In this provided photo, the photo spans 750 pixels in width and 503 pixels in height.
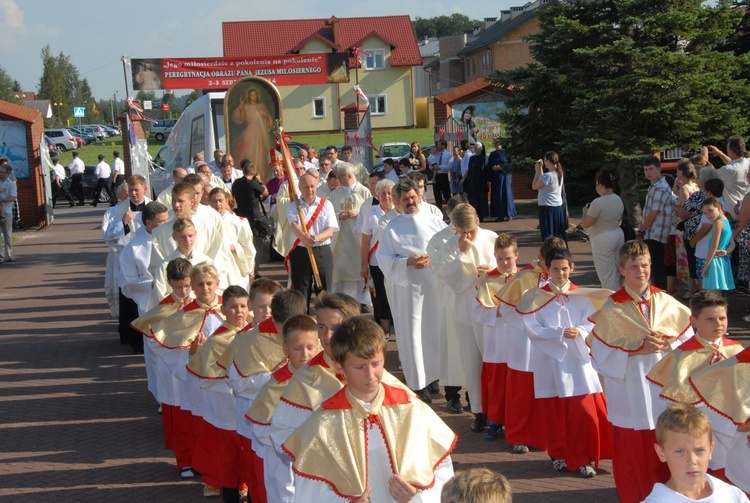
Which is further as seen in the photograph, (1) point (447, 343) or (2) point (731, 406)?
(1) point (447, 343)

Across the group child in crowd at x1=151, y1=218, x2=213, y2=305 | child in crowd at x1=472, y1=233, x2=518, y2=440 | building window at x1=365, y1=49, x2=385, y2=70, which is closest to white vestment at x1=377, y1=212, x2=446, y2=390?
child in crowd at x1=472, y1=233, x2=518, y2=440

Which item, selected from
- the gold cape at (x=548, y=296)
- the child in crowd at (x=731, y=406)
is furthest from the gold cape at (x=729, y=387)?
the gold cape at (x=548, y=296)

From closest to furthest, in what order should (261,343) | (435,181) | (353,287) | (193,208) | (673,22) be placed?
(261,343) < (193,208) < (353,287) < (673,22) < (435,181)

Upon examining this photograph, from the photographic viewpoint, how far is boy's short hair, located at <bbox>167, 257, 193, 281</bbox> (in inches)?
281

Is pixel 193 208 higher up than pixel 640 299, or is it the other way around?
pixel 193 208

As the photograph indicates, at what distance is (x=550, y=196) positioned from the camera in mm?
16625

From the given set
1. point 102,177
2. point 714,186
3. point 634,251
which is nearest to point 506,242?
point 634,251

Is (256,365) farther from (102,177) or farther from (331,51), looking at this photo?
(331,51)

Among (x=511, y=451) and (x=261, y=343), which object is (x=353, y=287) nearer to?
(x=511, y=451)

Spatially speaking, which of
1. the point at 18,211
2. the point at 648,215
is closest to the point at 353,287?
the point at 648,215

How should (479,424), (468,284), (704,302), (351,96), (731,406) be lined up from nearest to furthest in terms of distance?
1. (731,406)
2. (704,302)
3. (479,424)
4. (468,284)
5. (351,96)

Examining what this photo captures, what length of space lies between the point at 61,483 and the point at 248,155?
1215cm

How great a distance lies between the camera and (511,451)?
730 centimetres

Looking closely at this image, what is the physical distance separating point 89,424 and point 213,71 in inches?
548
